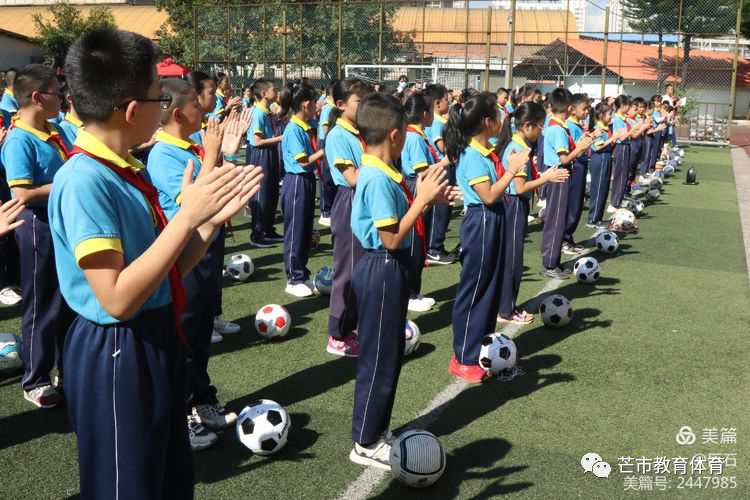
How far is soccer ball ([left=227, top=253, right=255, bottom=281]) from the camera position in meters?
7.68

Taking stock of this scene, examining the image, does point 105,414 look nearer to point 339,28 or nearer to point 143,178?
point 143,178

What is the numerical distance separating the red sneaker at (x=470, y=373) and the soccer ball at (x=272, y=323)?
1504mm

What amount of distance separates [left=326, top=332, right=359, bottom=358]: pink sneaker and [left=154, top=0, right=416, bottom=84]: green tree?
1795 centimetres

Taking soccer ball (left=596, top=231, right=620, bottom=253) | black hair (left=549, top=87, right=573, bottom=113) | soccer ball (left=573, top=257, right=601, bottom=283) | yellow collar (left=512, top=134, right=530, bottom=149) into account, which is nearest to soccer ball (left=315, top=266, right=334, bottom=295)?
yellow collar (left=512, top=134, right=530, bottom=149)

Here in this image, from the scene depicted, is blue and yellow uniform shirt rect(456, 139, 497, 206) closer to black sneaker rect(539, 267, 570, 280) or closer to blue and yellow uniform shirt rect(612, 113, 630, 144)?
black sneaker rect(539, 267, 570, 280)

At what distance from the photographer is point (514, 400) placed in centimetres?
482

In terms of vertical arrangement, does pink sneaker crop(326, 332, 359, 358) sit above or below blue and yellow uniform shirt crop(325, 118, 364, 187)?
below

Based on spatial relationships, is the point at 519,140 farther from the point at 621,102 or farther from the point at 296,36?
the point at 296,36

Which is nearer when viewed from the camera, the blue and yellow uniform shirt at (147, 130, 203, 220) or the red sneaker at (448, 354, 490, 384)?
the blue and yellow uniform shirt at (147, 130, 203, 220)

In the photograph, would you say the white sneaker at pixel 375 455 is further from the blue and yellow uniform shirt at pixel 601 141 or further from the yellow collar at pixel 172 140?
the blue and yellow uniform shirt at pixel 601 141

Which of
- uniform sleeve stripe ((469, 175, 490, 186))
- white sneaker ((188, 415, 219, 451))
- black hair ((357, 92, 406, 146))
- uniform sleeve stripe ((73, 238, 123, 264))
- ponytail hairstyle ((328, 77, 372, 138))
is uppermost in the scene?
ponytail hairstyle ((328, 77, 372, 138))

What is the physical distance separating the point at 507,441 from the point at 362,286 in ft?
4.38

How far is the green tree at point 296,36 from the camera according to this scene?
22.6 m

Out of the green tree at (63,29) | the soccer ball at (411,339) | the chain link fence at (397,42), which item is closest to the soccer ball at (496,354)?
the soccer ball at (411,339)
